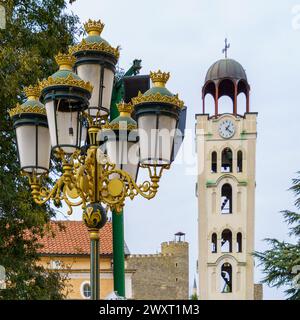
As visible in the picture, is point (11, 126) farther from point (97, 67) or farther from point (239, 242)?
point (239, 242)

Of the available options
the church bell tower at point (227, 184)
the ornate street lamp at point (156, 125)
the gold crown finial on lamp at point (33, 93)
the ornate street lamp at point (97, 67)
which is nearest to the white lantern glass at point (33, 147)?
the gold crown finial on lamp at point (33, 93)

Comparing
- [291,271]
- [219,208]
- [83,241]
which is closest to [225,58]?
[219,208]

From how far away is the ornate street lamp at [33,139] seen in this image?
7289 millimetres

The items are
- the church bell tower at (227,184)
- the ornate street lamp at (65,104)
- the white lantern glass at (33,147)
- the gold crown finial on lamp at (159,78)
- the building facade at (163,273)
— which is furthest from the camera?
the building facade at (163,273)

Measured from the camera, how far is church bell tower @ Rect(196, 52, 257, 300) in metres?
55.2

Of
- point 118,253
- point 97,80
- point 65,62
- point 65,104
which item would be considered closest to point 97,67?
point 97,80

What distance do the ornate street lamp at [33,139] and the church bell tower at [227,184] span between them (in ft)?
157

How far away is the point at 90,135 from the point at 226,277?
49.7 metres

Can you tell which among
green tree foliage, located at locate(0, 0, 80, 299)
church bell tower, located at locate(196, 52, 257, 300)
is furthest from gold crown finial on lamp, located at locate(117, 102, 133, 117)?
church bell tower, located at locate(196, 52, 257, 300)

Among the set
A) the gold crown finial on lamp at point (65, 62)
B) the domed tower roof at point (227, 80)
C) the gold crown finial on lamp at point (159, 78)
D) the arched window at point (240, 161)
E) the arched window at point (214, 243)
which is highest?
the domed tower roof at point (227, 80)

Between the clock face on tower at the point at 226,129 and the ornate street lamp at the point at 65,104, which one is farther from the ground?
the clock face on tower at the point at 226,129

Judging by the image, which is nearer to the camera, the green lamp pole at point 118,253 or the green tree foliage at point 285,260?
the green lamp pole at point 118,253

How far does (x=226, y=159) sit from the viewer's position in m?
59.5

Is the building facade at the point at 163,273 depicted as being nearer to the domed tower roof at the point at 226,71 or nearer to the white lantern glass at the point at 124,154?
the domed tower roof at the point at 226,71
